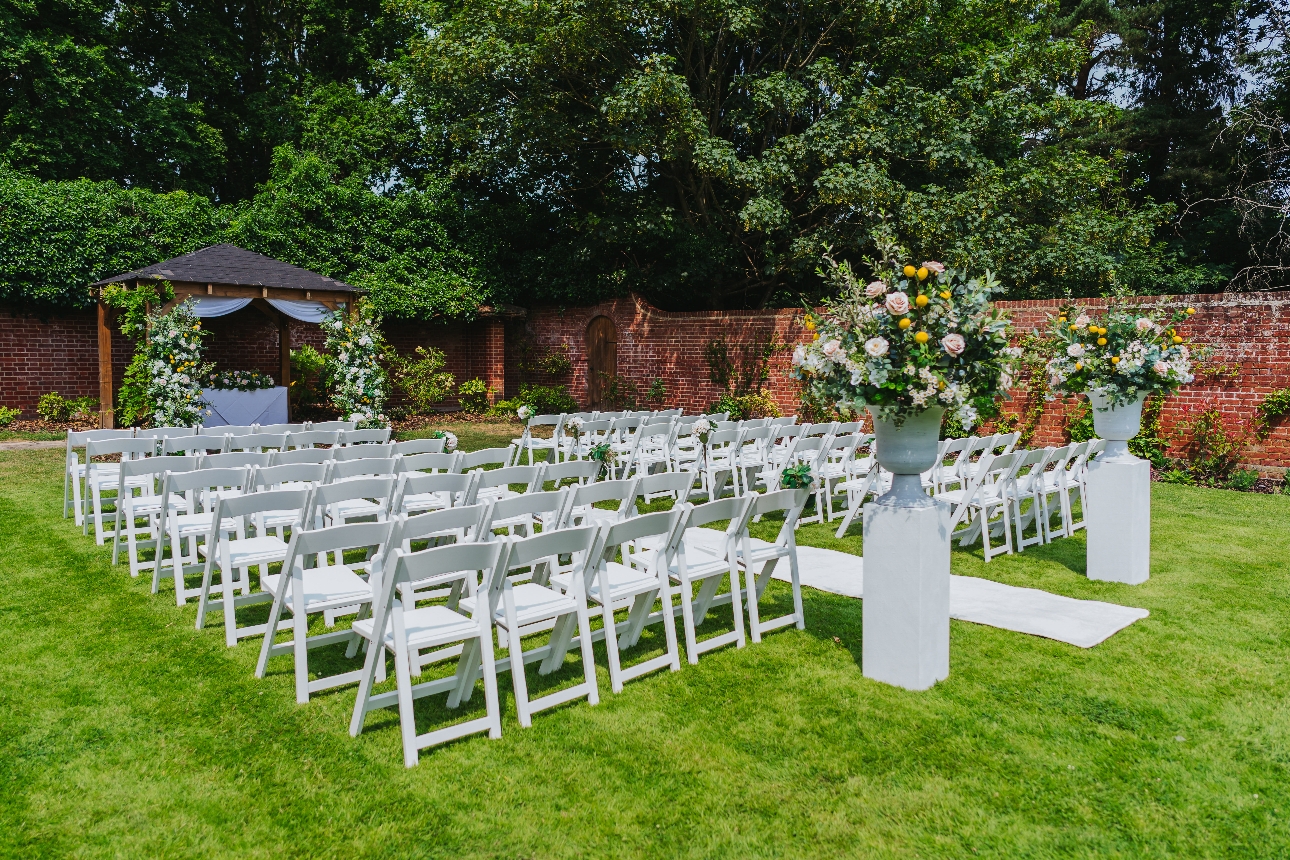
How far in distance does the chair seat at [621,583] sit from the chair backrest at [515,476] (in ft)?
4.36

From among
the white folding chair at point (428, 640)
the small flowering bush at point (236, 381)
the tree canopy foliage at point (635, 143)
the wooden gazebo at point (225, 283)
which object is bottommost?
the white folding chair at point (428, 640)

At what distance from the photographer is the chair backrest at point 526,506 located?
4359 mm

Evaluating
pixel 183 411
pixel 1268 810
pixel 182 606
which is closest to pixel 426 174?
pixel 183 411

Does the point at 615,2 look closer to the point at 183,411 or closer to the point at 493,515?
the point at 183,411

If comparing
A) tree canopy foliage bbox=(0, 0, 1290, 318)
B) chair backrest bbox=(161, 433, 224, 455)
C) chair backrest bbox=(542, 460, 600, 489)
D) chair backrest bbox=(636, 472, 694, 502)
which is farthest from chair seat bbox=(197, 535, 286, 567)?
tree canopy foliage bbox=(0, 0, 1290, 318)

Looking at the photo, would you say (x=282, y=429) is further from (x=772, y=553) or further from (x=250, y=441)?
(x=772, y=553)

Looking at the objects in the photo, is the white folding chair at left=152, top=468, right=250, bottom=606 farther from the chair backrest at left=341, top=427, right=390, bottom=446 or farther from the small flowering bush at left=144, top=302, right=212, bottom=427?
the small flowering bush at left=144, top=302, right=212, bottom=427

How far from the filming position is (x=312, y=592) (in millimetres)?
4047

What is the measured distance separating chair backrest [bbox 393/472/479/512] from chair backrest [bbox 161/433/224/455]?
3474 mm

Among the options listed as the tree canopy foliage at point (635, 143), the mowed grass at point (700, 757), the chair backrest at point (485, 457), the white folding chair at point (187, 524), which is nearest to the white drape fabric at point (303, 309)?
the tree canopy foliage at point (635, 143)

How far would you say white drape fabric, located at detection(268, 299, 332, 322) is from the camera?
14.6m

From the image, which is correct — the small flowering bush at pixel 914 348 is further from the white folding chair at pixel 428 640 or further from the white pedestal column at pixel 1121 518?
the white pedestal column at pixel 1121 518

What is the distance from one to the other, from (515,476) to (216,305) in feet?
35.0

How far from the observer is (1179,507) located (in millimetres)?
8852
